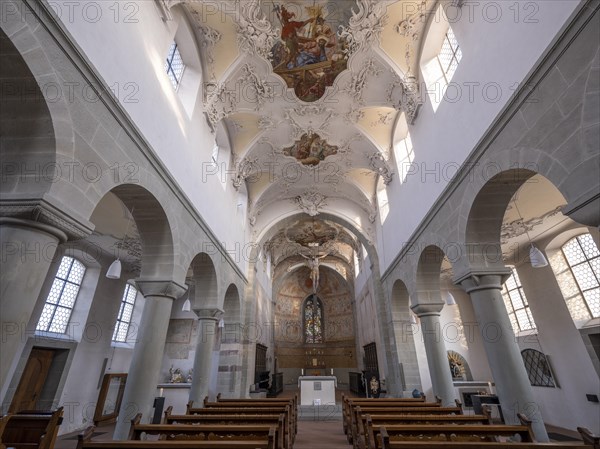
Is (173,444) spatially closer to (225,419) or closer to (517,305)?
(225,419)

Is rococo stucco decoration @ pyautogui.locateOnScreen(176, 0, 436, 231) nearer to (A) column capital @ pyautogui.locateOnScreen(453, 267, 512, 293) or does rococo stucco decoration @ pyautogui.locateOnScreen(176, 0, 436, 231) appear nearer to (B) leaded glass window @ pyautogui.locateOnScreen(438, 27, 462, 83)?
(B) leaded glass window @ pyautogui.locateOnScreen(438, 27, 462, 83)

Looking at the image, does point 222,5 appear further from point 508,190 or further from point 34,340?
point 34,340

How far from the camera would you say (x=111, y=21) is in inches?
195

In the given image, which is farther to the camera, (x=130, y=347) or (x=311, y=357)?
(x=311, y=357)

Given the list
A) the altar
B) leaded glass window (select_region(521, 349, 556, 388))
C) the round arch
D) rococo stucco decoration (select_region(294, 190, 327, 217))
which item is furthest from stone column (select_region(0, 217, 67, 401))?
leaded glass window (select_region(521, 349, 556, 388))

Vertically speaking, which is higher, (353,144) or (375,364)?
(353,144)

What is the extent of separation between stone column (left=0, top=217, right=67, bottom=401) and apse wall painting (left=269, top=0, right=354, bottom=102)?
27.0 ft

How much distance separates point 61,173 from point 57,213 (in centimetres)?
52

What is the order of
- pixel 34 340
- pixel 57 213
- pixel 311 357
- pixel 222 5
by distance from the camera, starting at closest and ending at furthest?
1. pixel 57 213
2. pixel 222 5
3. pixel 34 340
4. pixel 311 357

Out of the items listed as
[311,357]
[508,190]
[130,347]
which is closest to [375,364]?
[311,357]

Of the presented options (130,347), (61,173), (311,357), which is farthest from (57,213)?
(311,357)

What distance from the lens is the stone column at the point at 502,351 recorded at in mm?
4973

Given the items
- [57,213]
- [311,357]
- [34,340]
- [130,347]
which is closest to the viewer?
[57,213]

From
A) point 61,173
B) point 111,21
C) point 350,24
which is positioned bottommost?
point 61,173
